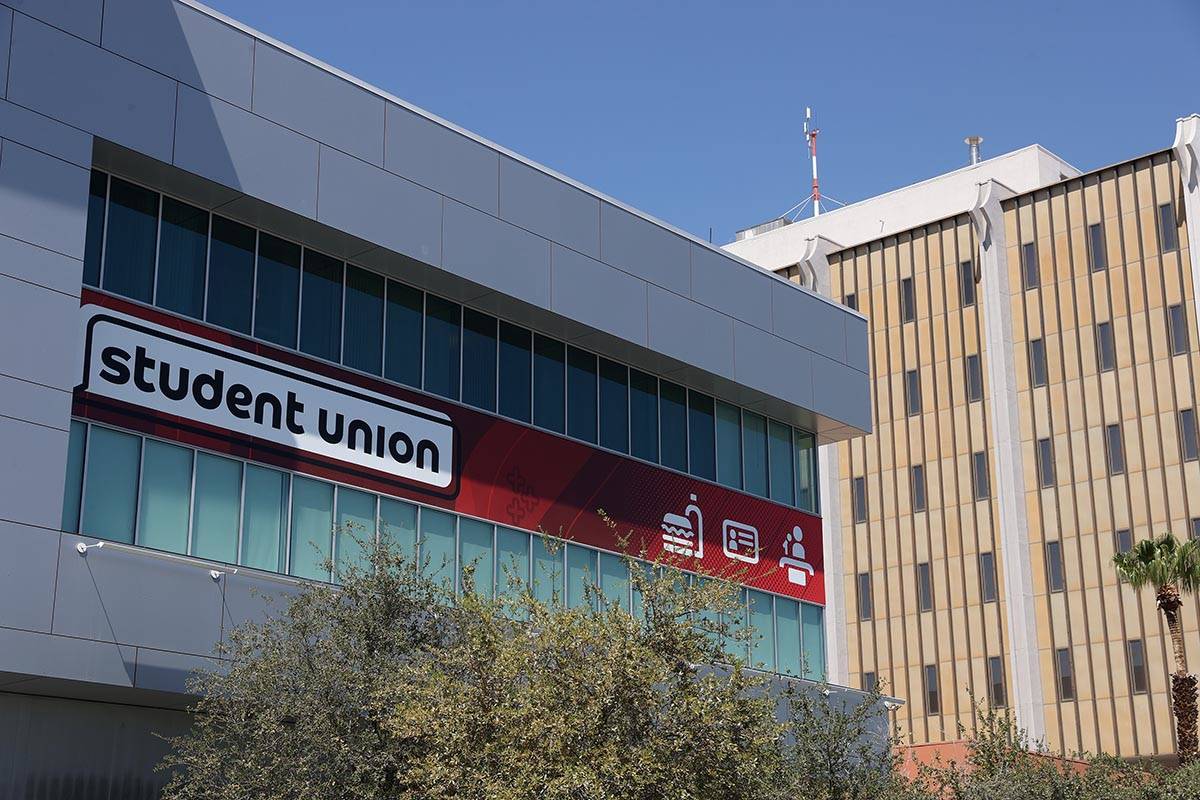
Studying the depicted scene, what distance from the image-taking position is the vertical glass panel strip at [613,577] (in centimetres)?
3281

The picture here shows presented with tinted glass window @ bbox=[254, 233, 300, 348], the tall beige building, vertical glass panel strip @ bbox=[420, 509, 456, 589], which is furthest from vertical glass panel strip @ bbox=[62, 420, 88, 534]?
the tall beige building

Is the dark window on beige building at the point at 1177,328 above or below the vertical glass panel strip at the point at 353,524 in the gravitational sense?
above

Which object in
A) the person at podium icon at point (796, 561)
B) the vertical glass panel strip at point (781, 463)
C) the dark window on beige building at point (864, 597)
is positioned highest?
the dark window on beige building at point (864, 597)

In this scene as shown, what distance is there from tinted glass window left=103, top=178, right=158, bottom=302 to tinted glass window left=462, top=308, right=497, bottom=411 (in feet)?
22.9

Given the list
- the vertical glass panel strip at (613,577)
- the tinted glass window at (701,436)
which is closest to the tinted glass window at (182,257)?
the vertical glass panel strip at (613,577)

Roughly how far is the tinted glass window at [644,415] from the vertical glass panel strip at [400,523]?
685 centimetres

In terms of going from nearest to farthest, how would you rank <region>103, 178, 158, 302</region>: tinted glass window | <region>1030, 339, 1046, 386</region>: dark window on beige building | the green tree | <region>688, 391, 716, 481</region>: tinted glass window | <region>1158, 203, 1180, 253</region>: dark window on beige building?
the green tree
<region>103, 178, 158, 302</region>: tinted glass window
<region>688, 391, 716, 481</region>: tinted glass window
<region>1158, 203, 1180, 253</region>: dark window on beige building
<region>1030, 339, 1046, 386</region>: dark window on beige building

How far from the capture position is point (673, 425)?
3578cm

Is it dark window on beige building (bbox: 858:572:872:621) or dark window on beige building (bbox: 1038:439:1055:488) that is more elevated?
dark window on beige building (bbox: 1038:439:1055:488)

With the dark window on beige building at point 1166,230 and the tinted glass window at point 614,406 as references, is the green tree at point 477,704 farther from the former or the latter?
the dark window on beige building at point 1166,230

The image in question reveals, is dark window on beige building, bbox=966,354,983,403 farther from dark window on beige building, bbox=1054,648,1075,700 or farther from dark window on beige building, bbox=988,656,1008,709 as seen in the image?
dark window on beige building, bbox=1054,648,1075,700

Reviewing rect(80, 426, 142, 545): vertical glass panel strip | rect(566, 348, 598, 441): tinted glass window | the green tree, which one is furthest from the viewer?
rect(566, 348, 598, 441): tinted glass window

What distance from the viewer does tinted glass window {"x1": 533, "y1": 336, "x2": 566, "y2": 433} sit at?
32438 mm

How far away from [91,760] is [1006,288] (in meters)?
50.5
